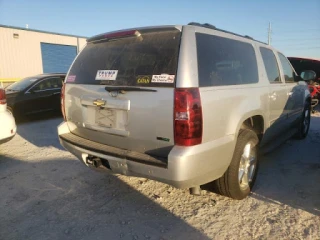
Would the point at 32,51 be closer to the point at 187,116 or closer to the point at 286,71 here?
the point at 286,71

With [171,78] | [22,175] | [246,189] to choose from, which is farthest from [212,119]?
[22,175]

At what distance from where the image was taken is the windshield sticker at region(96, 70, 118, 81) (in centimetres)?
278

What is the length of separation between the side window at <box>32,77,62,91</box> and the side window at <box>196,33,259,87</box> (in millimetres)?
6513

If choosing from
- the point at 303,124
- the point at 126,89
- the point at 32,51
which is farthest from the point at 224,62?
the point at 32,51

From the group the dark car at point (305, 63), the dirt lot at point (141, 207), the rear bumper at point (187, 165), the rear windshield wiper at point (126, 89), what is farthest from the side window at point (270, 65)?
the dark car at point (305, 63)

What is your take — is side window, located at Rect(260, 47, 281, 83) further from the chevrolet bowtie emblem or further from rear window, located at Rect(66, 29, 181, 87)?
the chevrolet bowtie emblem

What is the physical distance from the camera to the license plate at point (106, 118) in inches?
107

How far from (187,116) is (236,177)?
1.12 meters

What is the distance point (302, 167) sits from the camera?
420 centimetres

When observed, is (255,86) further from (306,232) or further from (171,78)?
(306,232)

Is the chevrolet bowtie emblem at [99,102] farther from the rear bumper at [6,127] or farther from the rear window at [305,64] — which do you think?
the rear window at [305,64]

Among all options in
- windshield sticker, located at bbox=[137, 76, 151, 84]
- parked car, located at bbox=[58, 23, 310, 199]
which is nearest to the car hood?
parked car, located at bbox=[58, 23, 310, 199]

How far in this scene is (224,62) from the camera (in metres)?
2.84

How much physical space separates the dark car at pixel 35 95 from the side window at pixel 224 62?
6382mm
